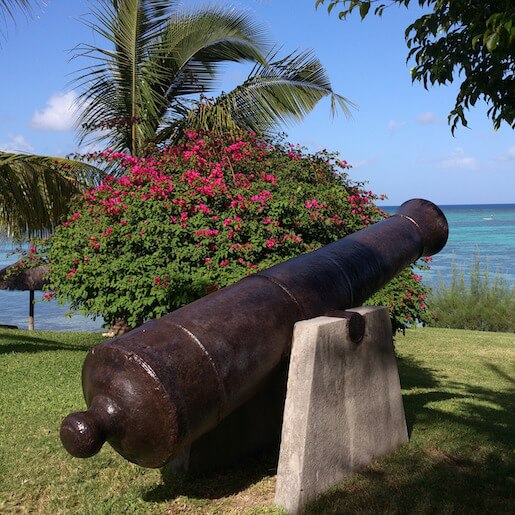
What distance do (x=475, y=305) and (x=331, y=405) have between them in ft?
54.7

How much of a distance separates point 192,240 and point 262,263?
0.92m

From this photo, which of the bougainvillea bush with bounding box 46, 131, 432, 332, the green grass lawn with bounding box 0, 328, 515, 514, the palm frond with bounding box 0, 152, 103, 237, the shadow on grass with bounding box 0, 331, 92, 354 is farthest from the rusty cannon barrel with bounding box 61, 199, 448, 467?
the shadow on grass with bounding box 0, 331, 92, 354

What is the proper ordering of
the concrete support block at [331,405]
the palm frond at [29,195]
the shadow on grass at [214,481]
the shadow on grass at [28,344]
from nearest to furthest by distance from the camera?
the concrete support block at [331,405] → the shadow on grass at [214,481] → the palm frond at [29,195] → the shadow on grass at [28,344]

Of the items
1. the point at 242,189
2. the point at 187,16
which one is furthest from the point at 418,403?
the point at 187,16

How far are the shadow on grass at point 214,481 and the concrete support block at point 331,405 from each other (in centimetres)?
51

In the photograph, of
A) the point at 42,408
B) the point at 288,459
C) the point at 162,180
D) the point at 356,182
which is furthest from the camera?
the point at 356,182

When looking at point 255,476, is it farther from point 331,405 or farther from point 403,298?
point 403,298

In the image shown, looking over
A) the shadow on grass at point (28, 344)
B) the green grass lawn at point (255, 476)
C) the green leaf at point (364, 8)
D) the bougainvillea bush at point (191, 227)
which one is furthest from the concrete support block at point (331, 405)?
the shadow on grass at point (28, 344)

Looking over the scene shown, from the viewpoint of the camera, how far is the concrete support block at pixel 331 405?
4.02 meters

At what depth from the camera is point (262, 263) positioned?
7.90 meters

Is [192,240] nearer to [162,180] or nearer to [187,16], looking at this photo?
→ [162,180]

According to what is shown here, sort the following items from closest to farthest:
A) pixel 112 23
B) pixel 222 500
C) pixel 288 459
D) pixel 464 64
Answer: pixel 288 459
pixel 222 500
pixel 464 64
pixel 112 23

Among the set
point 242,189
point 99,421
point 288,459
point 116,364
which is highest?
point 242,189

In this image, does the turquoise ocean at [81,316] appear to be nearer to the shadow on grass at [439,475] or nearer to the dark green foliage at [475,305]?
the dark green foliage at [475,305]
